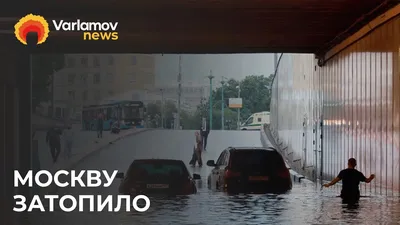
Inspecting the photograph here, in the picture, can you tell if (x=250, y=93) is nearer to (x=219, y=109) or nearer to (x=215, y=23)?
(x=219, y=109)

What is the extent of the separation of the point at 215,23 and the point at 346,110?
4.99m

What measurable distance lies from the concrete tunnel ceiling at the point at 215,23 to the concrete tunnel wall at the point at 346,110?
30.8 inches

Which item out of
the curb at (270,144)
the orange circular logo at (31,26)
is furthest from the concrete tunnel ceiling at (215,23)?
the curb at (270,144)

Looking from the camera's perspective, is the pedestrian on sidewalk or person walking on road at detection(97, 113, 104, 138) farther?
the pedestrian on sidewalk

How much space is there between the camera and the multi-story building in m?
25.3

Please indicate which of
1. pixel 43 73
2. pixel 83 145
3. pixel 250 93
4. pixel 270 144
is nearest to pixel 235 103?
pixel 250 93

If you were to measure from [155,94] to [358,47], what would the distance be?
5183mm

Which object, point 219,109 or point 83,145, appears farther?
point 219,109

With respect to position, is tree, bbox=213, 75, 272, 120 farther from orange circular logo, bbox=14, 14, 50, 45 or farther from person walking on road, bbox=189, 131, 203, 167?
orange circular logo, bbox=14, 14, 50, 45

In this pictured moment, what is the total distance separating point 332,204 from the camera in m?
24.2

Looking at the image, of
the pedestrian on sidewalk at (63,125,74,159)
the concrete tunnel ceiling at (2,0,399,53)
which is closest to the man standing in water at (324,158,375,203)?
the concrete tunnel ceiling at (2,0,399,53)

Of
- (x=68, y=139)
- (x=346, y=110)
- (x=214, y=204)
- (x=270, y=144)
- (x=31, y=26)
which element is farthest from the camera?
(x=270, y=144)

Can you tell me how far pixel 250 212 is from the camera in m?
21.5

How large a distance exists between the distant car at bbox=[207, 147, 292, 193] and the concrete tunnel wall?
1.98 m
